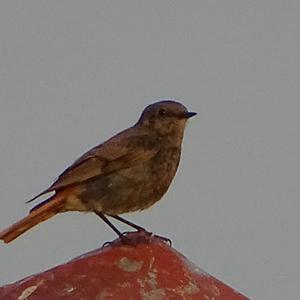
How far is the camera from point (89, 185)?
756 cm

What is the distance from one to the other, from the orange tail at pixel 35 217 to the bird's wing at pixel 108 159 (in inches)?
5.1

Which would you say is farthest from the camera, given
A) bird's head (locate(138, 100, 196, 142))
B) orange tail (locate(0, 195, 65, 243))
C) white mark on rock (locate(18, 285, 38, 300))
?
bird's head (locate(138, 100, 196, 142))

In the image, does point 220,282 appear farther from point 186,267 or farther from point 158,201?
point 158,201

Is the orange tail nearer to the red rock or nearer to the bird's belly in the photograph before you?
the bird's belly

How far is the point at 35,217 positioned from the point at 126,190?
0.87m

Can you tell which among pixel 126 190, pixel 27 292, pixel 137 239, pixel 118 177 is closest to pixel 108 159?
pixel 118 177

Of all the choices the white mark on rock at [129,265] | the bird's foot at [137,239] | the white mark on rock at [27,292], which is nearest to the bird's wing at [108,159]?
the bird's foot at [137,239]

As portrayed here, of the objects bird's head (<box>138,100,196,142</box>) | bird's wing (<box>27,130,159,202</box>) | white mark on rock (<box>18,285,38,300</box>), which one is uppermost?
bird's head (<box>138,100,196,142</box>)

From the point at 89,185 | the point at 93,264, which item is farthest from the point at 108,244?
the point at 89,185

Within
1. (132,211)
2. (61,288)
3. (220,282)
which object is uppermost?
(132,211)

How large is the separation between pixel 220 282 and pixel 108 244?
2.83 feet

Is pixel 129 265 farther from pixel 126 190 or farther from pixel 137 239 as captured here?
pixel 126 190

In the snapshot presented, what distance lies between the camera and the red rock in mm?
5500

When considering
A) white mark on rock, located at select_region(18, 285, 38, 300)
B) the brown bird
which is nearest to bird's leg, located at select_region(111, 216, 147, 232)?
the brown bird
